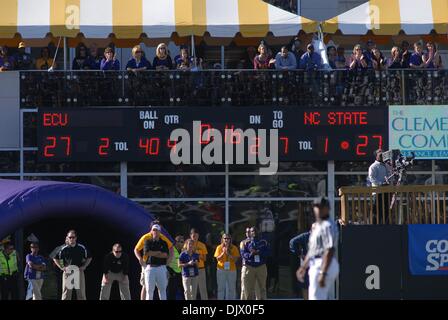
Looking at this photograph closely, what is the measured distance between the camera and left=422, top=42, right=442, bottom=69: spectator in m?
25.5

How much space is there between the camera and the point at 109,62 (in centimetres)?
2534

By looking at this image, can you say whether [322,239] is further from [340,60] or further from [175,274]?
[340,60]

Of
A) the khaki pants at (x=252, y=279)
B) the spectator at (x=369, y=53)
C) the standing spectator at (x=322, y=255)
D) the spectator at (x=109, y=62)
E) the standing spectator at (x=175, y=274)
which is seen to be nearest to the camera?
the standing spectator at (x=322, y=255)

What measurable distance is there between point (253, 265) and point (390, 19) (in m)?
6.34

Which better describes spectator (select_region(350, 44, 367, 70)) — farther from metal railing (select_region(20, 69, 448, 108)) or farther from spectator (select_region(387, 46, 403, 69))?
spectator (select_region(387, 46, 403, 69))

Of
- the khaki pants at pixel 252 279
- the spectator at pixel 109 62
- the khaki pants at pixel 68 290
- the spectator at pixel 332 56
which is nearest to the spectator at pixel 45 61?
the spectator at pixel 109 62

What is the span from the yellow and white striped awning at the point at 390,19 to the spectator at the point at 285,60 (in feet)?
3.37

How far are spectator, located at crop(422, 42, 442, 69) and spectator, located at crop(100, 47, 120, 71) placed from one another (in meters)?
6.31

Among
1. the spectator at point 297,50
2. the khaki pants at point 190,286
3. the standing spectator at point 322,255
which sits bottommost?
the khaki pants at point 190,286

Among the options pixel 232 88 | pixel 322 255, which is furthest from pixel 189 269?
pixel 322 255

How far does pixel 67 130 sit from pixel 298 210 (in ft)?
17.1
